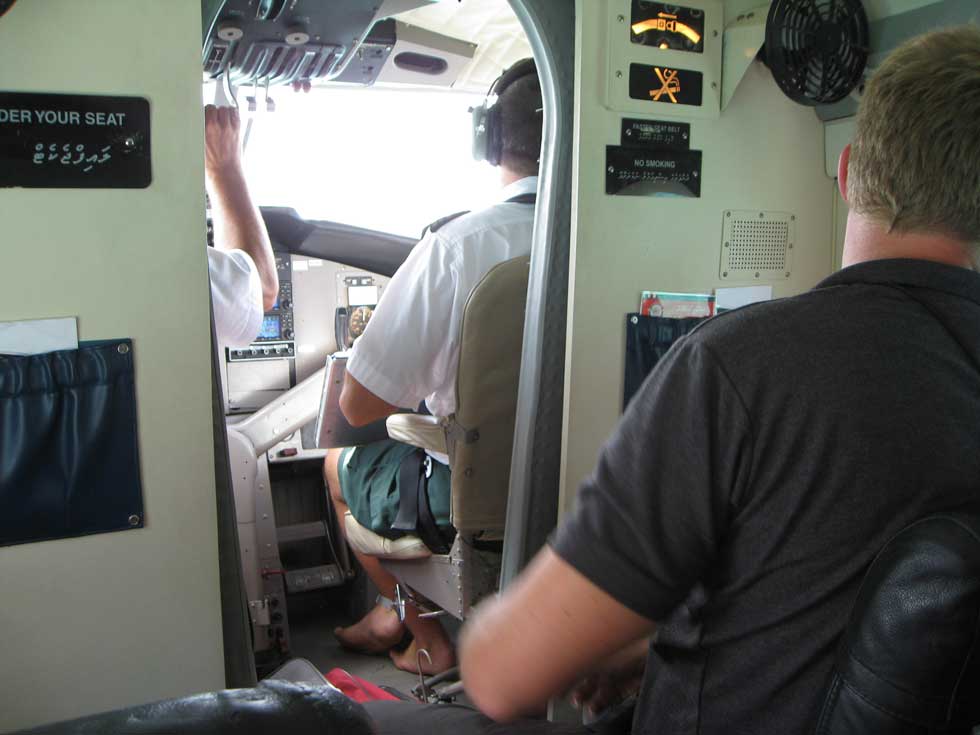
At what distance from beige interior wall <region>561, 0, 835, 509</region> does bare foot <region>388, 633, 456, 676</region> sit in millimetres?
1228

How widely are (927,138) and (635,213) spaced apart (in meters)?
1.35

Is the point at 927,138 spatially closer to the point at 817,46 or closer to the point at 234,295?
the point at 817,46

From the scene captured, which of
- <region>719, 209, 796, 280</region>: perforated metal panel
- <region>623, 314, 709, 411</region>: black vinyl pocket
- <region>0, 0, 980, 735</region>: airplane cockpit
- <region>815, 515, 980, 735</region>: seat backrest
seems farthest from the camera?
<region>719, 209, 796, 280</region>: perforated metal panel

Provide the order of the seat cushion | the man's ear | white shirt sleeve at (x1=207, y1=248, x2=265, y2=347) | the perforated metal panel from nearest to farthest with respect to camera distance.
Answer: the man's ear, white shirt sleeve at (x1=207, y1=248, x2=265, y2=347), the perforated metal panel, the seat cushion

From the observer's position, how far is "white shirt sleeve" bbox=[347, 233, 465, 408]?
2510 mm

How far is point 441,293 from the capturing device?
251 cm

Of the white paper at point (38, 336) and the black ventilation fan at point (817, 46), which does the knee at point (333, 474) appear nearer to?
the white paper at point (38, 336)

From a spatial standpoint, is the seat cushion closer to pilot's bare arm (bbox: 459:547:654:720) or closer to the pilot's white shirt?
the pilot's white shirt

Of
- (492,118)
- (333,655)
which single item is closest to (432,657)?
(333,655)

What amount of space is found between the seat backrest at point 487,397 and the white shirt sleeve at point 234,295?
60cm

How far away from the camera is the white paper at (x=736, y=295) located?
8.14ft

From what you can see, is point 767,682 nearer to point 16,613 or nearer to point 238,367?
point 16,613

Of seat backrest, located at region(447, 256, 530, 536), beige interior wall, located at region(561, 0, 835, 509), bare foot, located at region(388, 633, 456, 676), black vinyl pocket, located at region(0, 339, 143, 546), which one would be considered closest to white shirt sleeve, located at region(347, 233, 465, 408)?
seat backrest, located at region(447, 256, 530, 536)

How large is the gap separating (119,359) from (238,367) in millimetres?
2227
